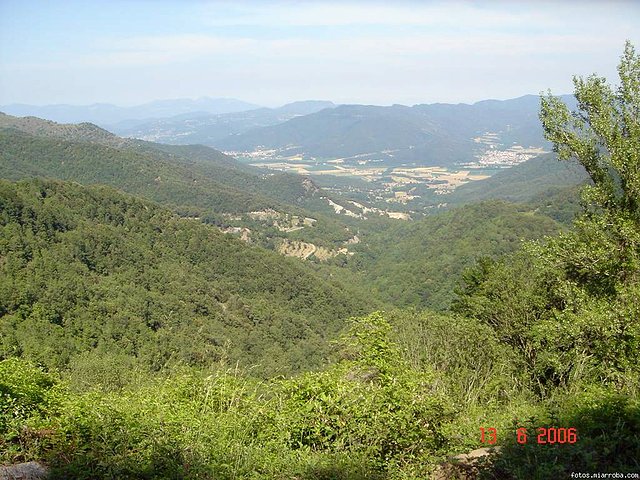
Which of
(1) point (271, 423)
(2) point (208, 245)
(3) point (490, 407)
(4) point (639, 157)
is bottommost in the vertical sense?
(2) point (208, 245)

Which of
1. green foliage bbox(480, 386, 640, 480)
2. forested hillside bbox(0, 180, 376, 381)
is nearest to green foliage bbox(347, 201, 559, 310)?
forested hillside bbox(0, 180, 376, 381)

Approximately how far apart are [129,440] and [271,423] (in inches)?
78.7

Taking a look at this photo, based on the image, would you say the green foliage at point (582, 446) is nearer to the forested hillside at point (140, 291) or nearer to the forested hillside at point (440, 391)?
the forested hillside at point (440, 391)

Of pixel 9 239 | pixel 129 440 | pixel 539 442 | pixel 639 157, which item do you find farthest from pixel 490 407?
pixel 9 239

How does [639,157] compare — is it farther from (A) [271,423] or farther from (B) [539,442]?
(A) [271,423]

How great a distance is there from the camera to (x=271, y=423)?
252 inches

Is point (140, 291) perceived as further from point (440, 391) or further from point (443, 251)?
point (443, 251)
